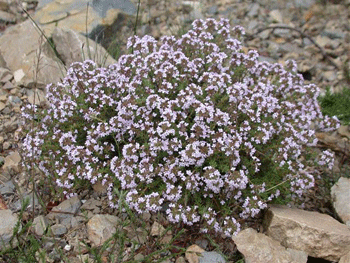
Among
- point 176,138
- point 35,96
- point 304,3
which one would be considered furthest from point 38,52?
point 304,3

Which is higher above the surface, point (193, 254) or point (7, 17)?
point (7, 17)

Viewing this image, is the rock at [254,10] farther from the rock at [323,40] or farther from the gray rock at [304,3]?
the rock at [323,40]

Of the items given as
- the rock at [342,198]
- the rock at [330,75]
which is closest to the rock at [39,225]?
the rock at [342,198]

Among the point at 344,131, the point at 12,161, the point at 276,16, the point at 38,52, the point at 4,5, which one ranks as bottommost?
the point at 12,161

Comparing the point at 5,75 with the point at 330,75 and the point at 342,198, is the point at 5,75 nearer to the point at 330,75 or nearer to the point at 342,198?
the point at 342,198

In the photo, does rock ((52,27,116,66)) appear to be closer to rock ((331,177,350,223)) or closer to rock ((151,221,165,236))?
rock ((151,221,165,236))
